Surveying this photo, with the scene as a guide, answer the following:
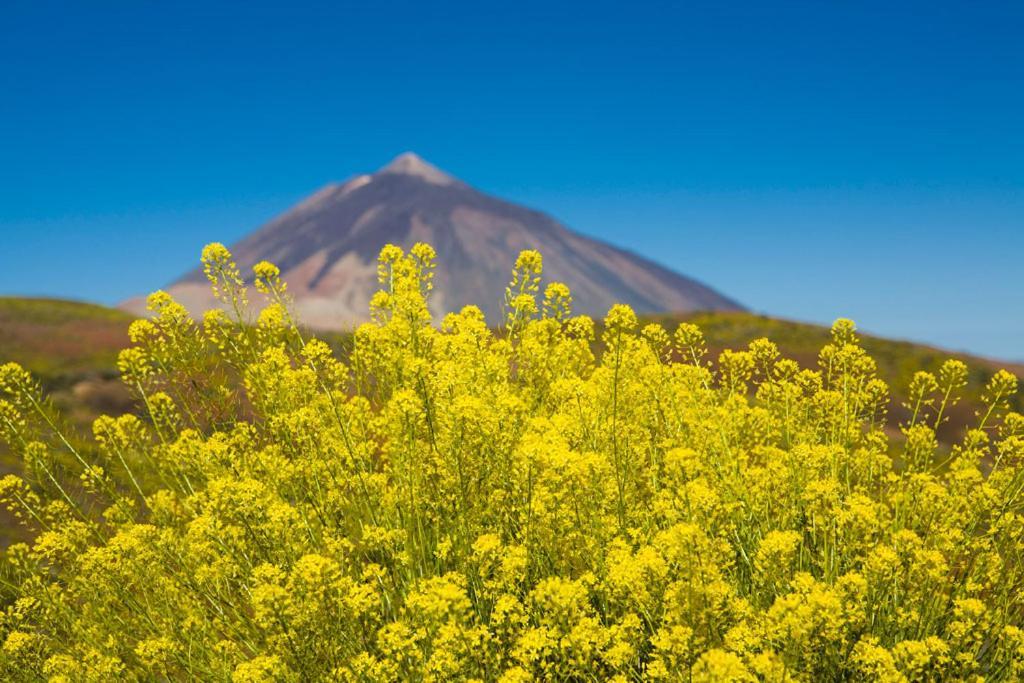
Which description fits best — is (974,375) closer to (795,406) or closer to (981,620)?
(795,406)

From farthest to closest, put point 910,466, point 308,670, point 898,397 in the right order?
point 898,397, point 910,466, point 308,670

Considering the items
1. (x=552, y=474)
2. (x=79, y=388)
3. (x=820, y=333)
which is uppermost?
(x=820, y=333)

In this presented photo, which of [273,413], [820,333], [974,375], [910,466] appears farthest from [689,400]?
[820,333]

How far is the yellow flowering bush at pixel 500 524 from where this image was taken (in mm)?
4938

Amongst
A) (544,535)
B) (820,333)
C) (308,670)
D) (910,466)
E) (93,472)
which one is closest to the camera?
(308,670)

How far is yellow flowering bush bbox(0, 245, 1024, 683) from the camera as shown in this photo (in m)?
4.94

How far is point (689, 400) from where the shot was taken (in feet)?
27.3

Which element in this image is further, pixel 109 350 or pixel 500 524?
pixel 109 350

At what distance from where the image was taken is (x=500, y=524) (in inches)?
246

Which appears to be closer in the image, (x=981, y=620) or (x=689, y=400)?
(x=981, y=620)

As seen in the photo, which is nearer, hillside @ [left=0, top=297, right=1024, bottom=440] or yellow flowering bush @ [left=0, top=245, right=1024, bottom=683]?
yellow flowering bush @ [left=0, top=245, right=1024, bottom=683]

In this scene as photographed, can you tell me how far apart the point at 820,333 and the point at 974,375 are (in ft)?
25.7

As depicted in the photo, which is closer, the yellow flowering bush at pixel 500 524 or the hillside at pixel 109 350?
the yellow flowering bush at pixel 500 524

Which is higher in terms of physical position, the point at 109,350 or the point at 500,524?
the point at 500,524
